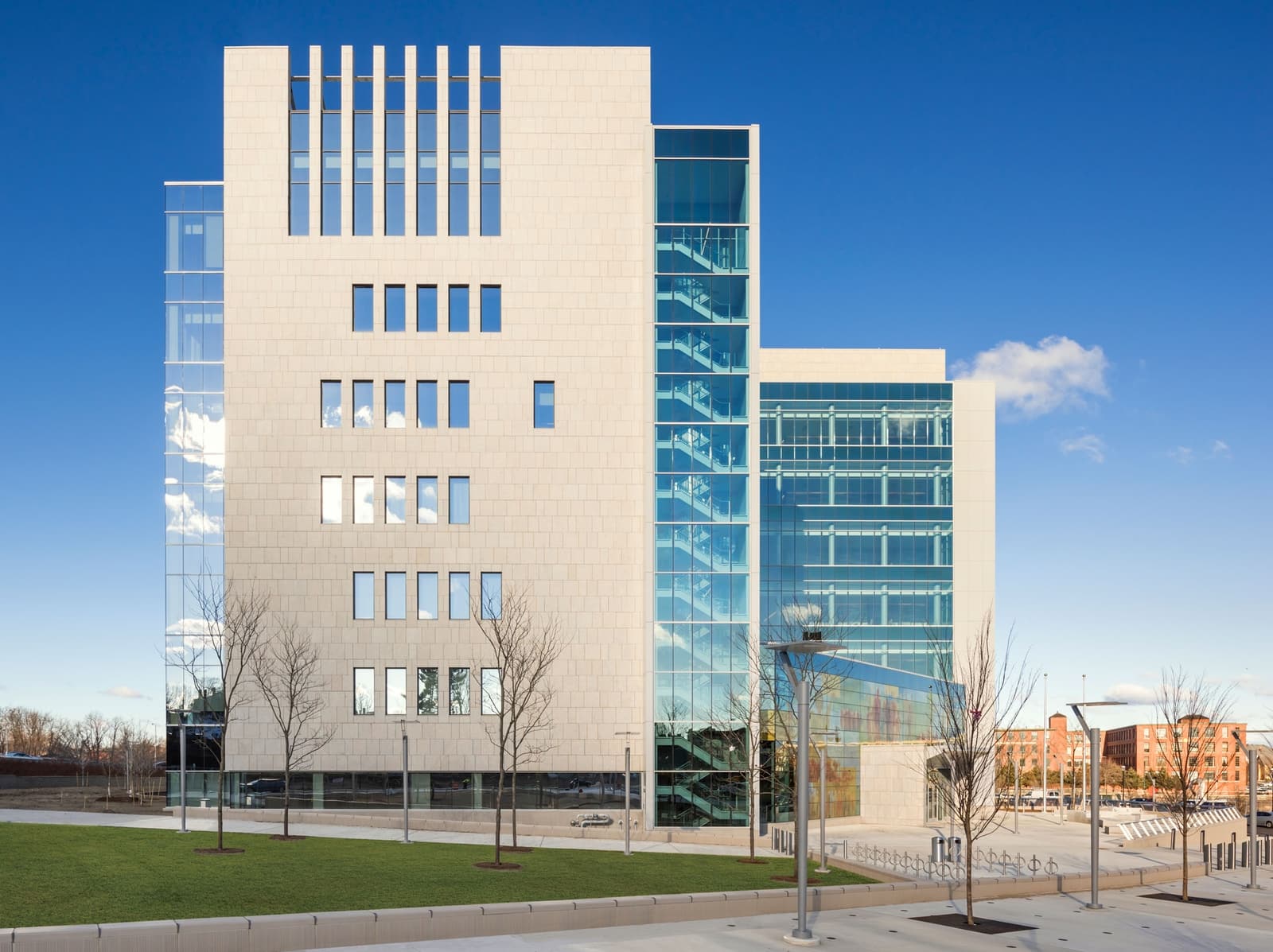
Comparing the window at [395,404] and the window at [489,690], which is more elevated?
the window at [395,404]

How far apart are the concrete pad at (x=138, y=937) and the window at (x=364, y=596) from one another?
98.6 ft

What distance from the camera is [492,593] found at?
156 feet

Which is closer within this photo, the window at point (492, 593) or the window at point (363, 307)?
the window at point (492, 593)

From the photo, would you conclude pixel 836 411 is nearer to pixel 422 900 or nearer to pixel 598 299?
pixel 598 299

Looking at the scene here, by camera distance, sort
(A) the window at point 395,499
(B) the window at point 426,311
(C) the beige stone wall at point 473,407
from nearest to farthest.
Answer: (C) the beige stone wall at point 473,407
(A) the window at point 395,499
(B) the window at point 426,311

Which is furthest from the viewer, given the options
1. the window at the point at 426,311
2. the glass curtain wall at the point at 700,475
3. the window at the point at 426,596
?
the window at the point at 426,311

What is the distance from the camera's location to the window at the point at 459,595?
155 feet

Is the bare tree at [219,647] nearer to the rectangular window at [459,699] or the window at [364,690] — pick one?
the window at [364,690]

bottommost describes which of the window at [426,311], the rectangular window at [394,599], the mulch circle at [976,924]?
the mulch circle at [976,924]

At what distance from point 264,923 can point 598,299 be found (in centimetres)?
3381

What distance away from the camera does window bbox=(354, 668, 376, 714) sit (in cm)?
4694

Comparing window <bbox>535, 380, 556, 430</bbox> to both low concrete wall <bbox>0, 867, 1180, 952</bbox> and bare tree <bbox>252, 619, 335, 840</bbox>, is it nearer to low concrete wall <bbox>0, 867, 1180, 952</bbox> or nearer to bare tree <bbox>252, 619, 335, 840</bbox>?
bare tree <bbox>252, 619, 335, 840</bbox>

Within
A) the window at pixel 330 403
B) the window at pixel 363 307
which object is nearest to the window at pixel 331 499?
the window at pixel 330 403

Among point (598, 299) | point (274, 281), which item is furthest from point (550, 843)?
point (274, 281)
